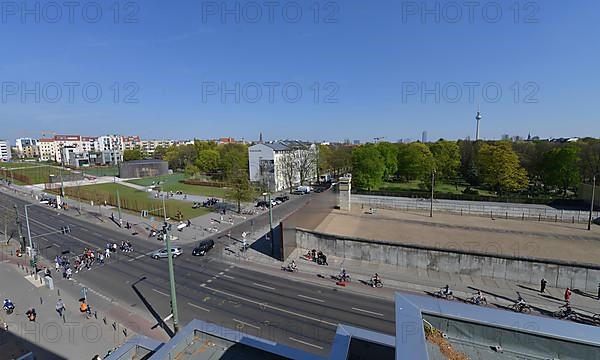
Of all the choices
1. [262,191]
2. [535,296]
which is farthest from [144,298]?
[262,191]

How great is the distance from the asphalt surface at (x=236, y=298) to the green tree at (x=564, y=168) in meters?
42.7

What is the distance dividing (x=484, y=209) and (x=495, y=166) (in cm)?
1047

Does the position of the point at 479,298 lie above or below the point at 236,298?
above

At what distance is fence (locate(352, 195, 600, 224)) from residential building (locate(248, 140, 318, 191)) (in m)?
18.2

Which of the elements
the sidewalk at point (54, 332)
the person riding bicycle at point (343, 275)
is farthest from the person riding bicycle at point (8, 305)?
the person riding bicycle at point (343, 275)

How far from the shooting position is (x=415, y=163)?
60.9 metres

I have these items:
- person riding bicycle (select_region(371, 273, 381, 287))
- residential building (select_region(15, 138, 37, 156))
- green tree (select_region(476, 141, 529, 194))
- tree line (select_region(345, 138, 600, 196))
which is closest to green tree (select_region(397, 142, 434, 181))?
tree line (select_region(345, 138, 600, 196))

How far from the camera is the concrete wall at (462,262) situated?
66.1ft

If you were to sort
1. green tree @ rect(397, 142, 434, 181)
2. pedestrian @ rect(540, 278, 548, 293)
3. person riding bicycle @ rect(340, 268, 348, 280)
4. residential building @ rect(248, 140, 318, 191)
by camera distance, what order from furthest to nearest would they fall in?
residential building @ rect(248, 140, 318, 191)
green tree @ rect(397, 142, 434, 181)
person riding bicycle @ rect(340, 268, 348, 280)
pedestrian @ rect(540, 278, 548, 293)

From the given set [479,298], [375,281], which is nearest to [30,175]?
[375,281]

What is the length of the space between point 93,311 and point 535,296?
92.9 feet

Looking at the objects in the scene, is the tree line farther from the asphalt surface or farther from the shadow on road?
the shadow on road

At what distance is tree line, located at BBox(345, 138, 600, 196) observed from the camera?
44.9 metres

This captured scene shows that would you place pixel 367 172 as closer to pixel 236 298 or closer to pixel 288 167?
pixel 288 167
